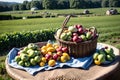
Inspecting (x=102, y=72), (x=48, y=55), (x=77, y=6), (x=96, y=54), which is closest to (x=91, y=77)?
(x=102, y=72)

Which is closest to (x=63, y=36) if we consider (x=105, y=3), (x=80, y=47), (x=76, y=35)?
(x=76, y=35)

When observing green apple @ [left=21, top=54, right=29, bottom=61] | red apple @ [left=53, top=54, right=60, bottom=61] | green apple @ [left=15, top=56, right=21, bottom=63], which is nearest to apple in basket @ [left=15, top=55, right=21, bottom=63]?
green apple @ [left=15, top=56, right=21, bottom=63]

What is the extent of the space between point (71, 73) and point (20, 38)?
34.5 ft

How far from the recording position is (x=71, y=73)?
152 inches

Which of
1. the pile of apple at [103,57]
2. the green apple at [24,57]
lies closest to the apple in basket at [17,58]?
the green apple at [24,57]

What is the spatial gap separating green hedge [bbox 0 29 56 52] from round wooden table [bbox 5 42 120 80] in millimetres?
9646

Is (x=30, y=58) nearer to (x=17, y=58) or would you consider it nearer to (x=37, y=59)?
(x=37, y=59)

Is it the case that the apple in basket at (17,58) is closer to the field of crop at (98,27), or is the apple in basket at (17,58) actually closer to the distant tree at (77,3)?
the field of crop at (98,27)

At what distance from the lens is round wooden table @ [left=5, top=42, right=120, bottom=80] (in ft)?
12.2

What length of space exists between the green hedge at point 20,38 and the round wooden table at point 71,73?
9646 mm

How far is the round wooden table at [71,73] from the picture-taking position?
3.72 m

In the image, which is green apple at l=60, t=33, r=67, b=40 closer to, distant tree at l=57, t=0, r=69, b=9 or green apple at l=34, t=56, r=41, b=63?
green apple at l=34, t=56, r=41, b=63

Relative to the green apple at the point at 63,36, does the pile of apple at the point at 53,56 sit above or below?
below

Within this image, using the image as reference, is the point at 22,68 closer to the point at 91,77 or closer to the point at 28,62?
the point at 28,62
